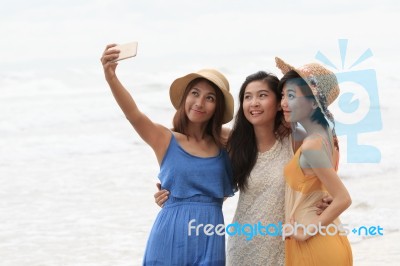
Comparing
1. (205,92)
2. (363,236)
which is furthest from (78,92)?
(205,92)

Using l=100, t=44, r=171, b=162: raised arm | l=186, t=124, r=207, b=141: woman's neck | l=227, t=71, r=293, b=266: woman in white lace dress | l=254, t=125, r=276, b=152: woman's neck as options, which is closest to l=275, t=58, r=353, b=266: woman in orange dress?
l=227, t=71, r=293, b=266: woman in white lace dress

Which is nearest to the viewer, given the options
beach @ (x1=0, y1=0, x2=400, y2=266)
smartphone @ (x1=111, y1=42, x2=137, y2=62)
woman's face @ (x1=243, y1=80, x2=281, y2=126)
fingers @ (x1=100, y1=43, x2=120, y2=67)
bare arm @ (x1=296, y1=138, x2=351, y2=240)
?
bare arm @ (x1=296, y1=138, x2=351, y2=240)

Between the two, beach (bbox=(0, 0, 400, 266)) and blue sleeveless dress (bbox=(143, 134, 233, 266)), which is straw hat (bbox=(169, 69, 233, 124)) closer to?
blue sleeveless dress (bbox=(143, 134, 233, 266))

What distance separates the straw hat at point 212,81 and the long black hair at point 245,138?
7 centimetres

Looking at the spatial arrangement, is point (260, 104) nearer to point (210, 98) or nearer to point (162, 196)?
point (210, 98)

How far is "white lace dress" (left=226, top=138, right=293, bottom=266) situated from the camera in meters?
3.23

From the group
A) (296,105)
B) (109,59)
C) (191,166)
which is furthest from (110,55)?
(296,105)

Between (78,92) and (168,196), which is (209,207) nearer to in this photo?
(168,196)

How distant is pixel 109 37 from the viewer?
3145cm

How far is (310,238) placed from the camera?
3018 mm

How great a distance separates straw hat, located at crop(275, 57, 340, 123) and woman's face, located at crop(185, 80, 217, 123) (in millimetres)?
501

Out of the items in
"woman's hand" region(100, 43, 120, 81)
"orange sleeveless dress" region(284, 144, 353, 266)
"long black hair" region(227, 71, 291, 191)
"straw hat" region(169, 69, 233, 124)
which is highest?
"woman's hand" region(100, 43, 120, 81)

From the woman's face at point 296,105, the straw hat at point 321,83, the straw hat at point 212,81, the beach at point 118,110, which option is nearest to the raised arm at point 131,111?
the straw hat at point 212,81

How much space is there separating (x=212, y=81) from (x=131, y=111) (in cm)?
39
